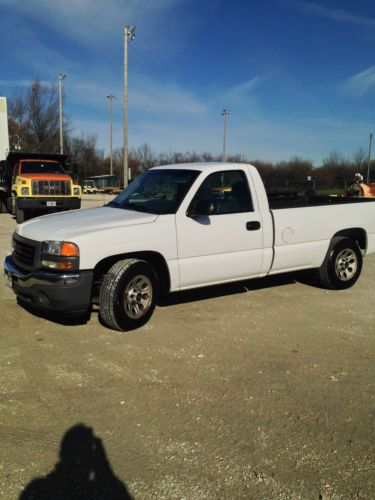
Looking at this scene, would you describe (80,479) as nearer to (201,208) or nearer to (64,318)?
(64,318)

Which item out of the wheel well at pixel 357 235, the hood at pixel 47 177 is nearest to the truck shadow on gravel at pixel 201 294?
the wheel well at pixel 357 235

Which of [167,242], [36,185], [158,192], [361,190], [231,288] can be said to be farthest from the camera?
[36,185]

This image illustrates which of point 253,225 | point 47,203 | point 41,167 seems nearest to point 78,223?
point 253,225

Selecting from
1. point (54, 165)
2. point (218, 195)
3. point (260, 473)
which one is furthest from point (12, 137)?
point (260, 473)

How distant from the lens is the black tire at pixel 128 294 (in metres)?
4.62

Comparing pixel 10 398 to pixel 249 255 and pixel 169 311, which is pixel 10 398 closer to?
pixel 169 311

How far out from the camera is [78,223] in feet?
15.8

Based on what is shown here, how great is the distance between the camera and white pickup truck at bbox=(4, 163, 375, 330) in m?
4.43

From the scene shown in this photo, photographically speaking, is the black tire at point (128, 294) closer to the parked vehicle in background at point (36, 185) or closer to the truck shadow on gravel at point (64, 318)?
the truck shadow on gravel at point (64, 318)

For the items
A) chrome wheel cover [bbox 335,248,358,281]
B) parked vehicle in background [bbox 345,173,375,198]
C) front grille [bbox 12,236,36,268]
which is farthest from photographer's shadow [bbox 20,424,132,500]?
parked vehicle in background [bbox 345,173,375,198]

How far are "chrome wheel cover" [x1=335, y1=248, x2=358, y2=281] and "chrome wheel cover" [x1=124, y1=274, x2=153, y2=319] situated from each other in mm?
3167

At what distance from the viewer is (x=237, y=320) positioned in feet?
17.5

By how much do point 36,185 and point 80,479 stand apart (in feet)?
43.5

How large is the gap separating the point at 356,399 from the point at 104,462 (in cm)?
201
